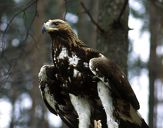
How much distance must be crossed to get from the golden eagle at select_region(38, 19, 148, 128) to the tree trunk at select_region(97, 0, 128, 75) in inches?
55.3

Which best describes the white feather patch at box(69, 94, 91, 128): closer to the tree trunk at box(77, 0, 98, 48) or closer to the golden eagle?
the golden eagle

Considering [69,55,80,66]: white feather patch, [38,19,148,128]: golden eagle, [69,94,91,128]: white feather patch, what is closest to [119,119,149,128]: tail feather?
[38,19,148,128]: golden eagle

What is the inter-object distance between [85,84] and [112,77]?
385 mm

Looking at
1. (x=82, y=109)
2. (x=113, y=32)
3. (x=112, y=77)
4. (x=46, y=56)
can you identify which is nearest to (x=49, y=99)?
(x=82, y=109)

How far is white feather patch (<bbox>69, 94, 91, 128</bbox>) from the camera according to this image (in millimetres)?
6844

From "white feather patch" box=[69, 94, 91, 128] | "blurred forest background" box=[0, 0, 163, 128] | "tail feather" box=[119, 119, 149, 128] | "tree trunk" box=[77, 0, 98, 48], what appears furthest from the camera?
"tree trunk" box=[77, 0, 98, 48]

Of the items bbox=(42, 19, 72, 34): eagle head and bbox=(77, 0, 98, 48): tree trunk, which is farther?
bbox=(77, 0, 98, 48): tree trunk

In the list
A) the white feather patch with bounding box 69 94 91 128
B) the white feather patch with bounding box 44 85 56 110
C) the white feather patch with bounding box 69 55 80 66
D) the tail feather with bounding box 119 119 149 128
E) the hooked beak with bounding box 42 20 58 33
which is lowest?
the tail feather with bounding box 119 119 149 128

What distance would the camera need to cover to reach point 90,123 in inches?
274

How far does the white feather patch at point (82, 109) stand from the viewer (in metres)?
6.84

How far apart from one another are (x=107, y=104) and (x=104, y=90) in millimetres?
167

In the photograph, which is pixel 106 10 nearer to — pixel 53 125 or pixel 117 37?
pixel 117 37

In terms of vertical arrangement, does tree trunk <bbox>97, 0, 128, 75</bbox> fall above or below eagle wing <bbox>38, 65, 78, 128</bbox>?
above

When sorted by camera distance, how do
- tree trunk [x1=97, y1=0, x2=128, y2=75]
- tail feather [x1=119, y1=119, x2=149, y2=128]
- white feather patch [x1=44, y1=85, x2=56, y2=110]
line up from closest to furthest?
tail feather [x1=119, y1=119, x2=149, y2=128] < white feather patch [x1=44, y1=85, x2=56, y2=110] < tree trunk [x1=97, y1=0, x2=128, y2=75]
